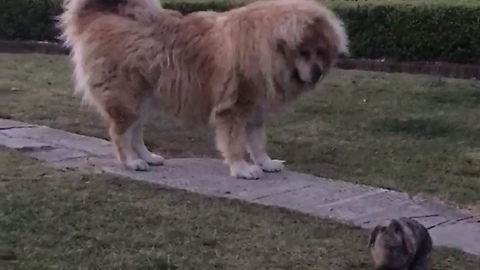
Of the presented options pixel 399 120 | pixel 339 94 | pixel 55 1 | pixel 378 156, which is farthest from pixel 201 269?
pixel 55 1

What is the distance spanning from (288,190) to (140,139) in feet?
4.68

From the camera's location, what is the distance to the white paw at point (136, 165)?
19.6ft

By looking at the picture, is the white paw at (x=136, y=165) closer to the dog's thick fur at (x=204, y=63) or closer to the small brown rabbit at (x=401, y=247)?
the dog's thick fur at (x=204, y=63)

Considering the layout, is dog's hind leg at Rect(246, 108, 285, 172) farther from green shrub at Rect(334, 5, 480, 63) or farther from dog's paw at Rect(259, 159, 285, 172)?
green shrub at Rect(334, 5, 480, 63)

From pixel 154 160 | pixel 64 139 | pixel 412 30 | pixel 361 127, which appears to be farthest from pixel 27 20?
pixel 154 160

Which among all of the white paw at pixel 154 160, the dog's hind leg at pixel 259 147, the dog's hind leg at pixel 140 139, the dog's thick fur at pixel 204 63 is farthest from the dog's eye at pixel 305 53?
the white paw at pixel 154 160

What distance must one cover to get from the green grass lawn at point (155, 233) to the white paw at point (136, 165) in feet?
2.08

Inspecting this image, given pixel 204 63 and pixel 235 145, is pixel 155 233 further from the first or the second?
pixel 204 63

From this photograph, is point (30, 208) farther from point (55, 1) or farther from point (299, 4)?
point (55, 1)

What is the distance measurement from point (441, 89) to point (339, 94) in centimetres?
117

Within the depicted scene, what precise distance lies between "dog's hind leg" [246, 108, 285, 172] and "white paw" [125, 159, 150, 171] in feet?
2.58

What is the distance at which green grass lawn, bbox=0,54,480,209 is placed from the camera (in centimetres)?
617

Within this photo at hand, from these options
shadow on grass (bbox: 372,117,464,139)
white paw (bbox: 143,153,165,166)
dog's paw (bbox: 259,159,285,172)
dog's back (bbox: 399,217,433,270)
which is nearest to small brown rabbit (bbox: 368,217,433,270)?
dog's back (bbox: 399,217,433,270)

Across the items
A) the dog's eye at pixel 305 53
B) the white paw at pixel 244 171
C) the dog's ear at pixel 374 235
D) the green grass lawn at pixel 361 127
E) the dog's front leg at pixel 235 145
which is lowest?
the green grass lawn at pixel 361 127
